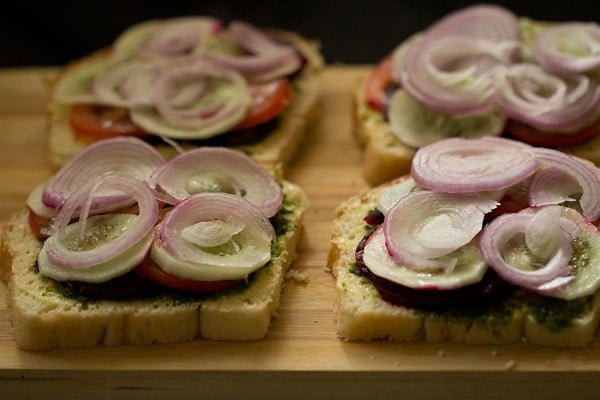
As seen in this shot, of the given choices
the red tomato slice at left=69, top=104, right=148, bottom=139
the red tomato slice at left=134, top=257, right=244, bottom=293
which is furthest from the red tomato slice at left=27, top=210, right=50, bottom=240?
the red tomato slice at left=69, top=104, right=148, bottom=139

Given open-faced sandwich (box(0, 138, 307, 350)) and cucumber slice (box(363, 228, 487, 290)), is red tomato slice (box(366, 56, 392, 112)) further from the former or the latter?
cucumber slice (box(363, 228, 487, 290))

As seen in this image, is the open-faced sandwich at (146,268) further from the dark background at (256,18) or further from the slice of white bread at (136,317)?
the dark background at (256,18)

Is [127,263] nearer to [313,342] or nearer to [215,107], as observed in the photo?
[313,342]

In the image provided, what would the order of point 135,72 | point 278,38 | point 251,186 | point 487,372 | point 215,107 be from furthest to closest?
point 278,38 → point 135,72 → point 215,107 → point 251,186 → point 487,372

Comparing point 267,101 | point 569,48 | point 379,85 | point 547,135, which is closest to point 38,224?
point 267,101

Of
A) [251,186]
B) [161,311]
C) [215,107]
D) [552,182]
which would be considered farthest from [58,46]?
[552,182]

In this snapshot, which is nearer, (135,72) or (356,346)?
(356,346)

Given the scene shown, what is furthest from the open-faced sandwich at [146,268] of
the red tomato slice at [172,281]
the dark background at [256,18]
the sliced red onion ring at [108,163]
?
the dark background at [256,18]
